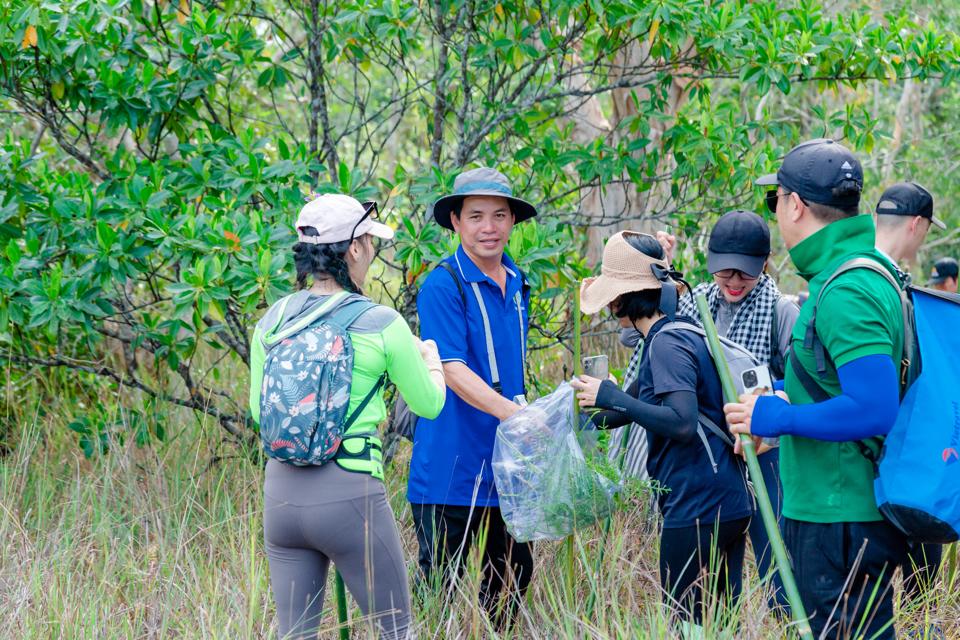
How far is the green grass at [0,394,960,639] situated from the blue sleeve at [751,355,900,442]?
33.1 inches

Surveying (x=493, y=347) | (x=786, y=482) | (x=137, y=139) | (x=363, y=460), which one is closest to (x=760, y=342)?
(x=493, y=347)

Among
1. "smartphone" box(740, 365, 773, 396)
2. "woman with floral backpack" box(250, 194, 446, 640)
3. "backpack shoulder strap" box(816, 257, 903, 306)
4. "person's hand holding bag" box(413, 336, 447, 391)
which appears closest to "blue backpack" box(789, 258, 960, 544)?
"backpack shoulder strap" box(816, 257, 903, 306)

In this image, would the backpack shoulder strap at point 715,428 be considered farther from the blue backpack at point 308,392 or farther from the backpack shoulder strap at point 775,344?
the blue backpack at point 308,392

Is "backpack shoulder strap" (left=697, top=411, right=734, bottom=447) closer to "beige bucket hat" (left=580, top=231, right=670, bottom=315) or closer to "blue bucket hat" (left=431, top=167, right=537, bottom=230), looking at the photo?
"beige bucket hat" (left=580, top=231, right=670, bottom=315)

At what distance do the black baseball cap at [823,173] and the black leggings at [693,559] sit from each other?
110cm

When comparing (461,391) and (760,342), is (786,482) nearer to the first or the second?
(461,391)

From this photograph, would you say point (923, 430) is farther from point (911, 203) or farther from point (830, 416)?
point (911, 203)

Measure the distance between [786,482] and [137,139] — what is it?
12.0 ft

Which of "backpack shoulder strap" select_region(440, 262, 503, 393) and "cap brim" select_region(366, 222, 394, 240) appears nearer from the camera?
Answer: "cap brim" select_region(366, 222, 394, 240)

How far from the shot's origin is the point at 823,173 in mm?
2600

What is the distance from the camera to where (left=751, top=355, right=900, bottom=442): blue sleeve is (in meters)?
2.38

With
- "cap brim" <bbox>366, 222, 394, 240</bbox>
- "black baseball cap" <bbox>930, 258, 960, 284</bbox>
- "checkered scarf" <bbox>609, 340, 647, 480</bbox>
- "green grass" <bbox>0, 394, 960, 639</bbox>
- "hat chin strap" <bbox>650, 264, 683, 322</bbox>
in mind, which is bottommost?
"green grass" <bbox>0, 394, 960, 639</bbox>

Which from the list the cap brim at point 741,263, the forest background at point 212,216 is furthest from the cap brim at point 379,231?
the cap brim at point 741,263

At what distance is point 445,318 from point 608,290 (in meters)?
0.60
